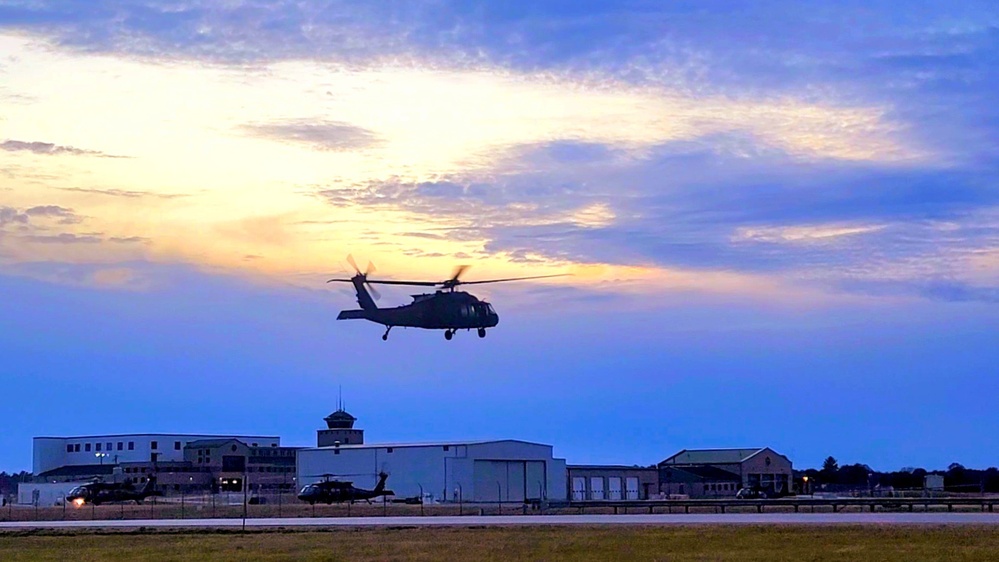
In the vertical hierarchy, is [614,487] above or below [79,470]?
below

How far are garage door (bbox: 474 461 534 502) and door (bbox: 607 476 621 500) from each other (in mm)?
10581

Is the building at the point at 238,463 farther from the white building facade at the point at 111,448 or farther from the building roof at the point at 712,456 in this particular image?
the building roof at the point at 712,456

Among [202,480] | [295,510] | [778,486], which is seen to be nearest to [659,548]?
[295,510]

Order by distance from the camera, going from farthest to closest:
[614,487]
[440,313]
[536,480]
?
[614,487] → [536,480] → [440,313]

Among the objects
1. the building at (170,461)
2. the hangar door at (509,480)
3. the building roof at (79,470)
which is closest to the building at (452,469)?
the hangar door at (509,480)

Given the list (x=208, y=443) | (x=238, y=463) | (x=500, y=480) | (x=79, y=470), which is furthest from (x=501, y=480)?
(x=79, y=470)

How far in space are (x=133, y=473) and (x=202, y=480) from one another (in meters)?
7.44

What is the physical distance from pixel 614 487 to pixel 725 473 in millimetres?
21799

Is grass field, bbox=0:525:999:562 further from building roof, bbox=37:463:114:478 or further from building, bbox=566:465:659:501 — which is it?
building roof, bbox=37:463:114:478

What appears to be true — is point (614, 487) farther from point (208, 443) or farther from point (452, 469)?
point (208, 443)

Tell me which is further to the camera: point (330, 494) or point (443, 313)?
point (330, 494)

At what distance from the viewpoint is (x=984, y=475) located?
161 metres

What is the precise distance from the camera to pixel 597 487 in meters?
116

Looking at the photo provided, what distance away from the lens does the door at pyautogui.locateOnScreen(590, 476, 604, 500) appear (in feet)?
378
